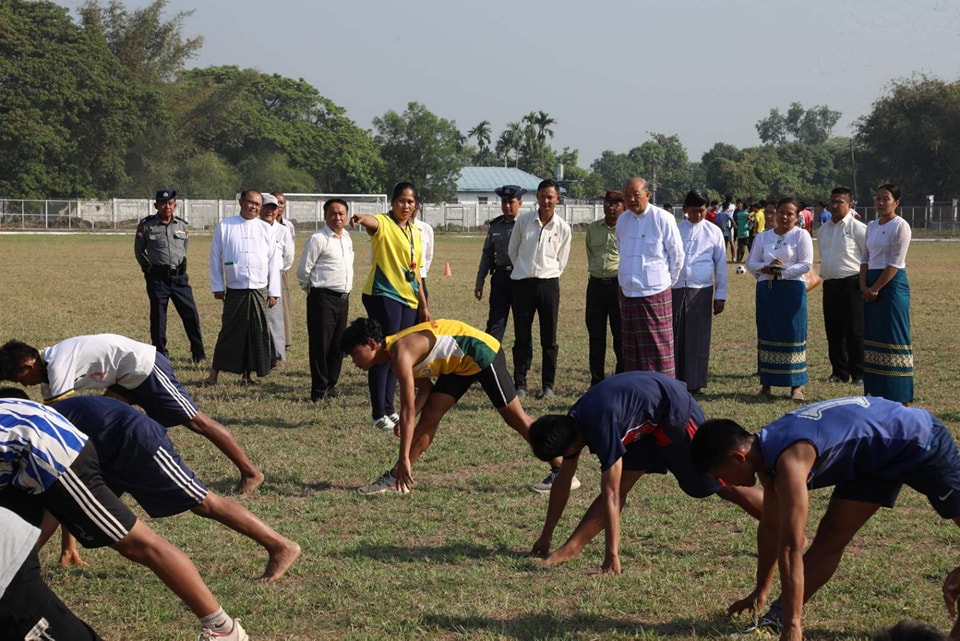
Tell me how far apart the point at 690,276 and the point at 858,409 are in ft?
19.2

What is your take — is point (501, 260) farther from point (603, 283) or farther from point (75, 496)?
point (75, 496)

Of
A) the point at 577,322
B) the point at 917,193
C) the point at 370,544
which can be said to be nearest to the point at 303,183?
the point at 917,193

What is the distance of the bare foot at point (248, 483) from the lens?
22.7 feet

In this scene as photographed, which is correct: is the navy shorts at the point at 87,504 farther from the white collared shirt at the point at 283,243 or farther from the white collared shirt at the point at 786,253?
the white collared shirt at the point at 786,253

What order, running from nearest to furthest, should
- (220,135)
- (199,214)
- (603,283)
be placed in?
(603,283)
(199,214)
(220,135)

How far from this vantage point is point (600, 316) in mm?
10320

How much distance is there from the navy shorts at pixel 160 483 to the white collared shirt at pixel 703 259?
6293 millimetres

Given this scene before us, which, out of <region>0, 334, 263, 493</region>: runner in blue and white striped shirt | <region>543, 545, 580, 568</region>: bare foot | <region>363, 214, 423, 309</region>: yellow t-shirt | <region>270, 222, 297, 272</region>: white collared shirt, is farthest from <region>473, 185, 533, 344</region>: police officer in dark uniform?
<region>543, 545, 580, 568</region>: bare foot

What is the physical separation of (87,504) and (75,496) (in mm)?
57

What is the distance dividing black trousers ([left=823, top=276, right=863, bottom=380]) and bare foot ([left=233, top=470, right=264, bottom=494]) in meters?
6.32

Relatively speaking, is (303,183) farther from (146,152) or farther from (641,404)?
(641,404)

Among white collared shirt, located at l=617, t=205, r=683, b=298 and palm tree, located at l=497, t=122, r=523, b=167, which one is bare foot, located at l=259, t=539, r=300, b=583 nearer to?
white collared shirt, located at l=617, t=205, r=683, b=298

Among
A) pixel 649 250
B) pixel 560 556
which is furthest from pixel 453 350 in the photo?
pixel 649 250

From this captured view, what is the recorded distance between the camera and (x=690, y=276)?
10109 mm
